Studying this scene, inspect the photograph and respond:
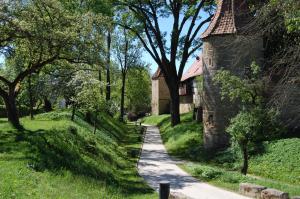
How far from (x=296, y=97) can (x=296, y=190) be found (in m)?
12.3

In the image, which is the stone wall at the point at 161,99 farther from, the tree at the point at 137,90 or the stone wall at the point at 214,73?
the stone wall at the point at 214,73

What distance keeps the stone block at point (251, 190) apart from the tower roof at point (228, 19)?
1322cm

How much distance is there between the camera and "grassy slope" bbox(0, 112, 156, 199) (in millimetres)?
12961

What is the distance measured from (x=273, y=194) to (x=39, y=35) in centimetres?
1158

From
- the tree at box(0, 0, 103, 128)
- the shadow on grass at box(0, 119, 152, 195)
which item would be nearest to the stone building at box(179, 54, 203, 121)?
the shadow on grass at box(0, 119, 152, 195)

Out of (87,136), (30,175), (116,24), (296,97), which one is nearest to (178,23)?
(116,24)

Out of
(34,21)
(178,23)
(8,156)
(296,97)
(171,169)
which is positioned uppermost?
(178,23)

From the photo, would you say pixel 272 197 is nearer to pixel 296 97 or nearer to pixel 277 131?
pixel 277 131

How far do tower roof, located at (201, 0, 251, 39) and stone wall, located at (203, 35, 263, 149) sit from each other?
398 millimetres

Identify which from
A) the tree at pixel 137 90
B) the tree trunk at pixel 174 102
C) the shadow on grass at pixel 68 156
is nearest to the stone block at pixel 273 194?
the shadow on grass at pixel 68 156

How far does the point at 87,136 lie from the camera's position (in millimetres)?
24578

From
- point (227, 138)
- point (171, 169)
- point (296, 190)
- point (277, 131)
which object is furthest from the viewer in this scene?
point (227, 138)

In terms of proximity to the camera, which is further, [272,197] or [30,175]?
[272,197]

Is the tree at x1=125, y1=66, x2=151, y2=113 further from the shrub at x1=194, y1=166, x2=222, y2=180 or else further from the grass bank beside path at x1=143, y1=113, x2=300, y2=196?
the shrub at x1=194, y1=166, x2=222, y2=180
